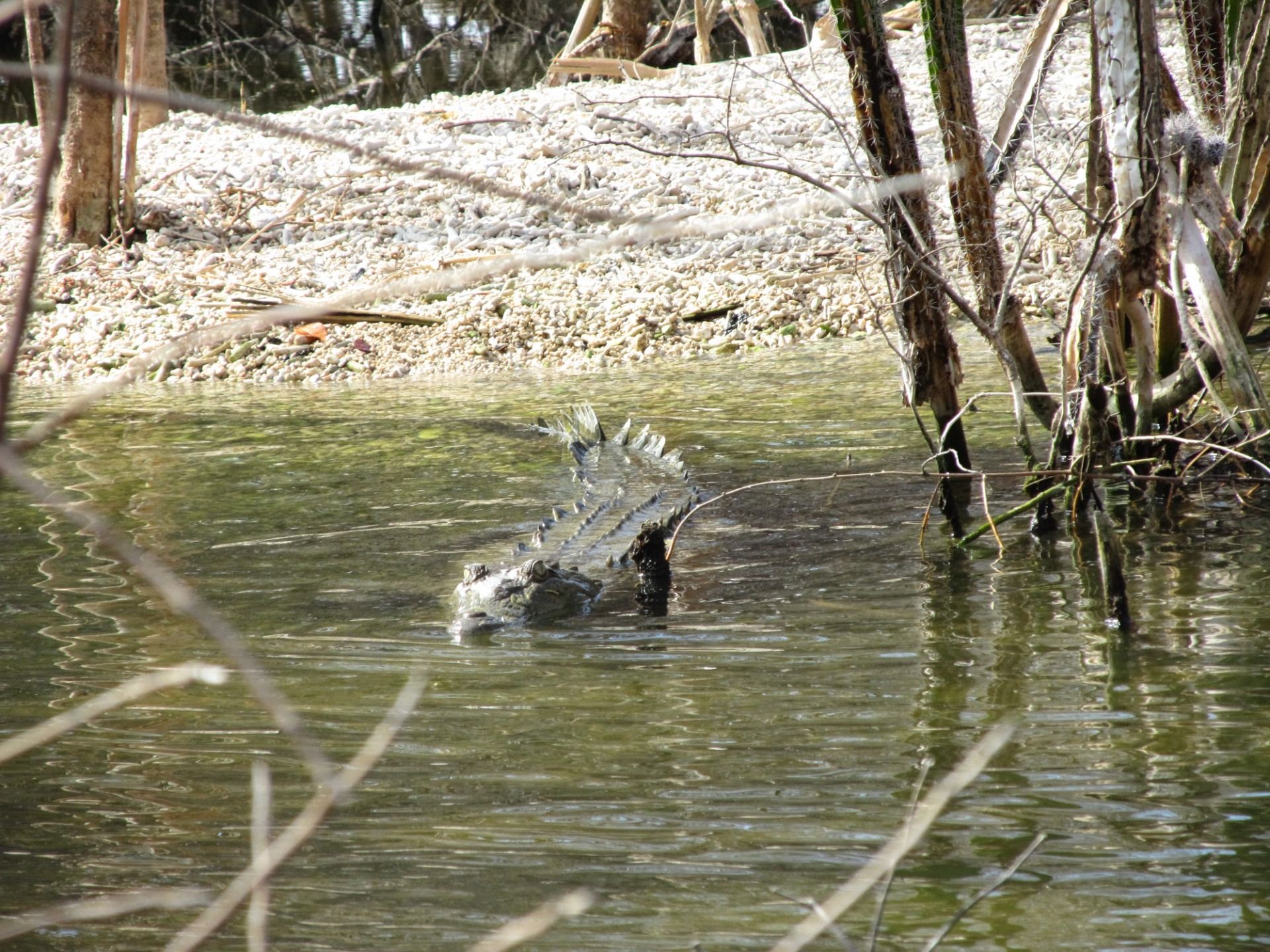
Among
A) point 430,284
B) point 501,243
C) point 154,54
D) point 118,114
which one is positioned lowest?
point 430,284

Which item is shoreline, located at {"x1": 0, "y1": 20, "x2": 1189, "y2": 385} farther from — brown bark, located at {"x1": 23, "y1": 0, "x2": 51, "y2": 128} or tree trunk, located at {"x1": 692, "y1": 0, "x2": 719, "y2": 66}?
brown bark, located at {"x1": 23, "y1": 0, "x2": 51, "y2": 128}

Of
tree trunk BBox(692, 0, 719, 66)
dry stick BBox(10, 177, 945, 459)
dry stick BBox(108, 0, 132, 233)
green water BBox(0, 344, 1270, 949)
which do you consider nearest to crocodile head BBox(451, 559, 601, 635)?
green water BBox(0, 344, 1270, 949)

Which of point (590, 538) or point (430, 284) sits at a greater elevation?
point (430, 284)

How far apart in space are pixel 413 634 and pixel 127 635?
88cm

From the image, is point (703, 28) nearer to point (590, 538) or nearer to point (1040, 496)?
point (590, 538)

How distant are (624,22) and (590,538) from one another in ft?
45.0

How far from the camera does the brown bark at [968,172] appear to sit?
4.14m

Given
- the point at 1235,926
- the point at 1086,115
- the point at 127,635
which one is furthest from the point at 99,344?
the point at 1235,926

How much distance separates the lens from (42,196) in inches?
26.0

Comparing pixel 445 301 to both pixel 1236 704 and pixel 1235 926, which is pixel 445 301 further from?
Answer: pixel 1235 926

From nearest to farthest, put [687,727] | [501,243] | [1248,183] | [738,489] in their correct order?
[687,727] < [738,489] < [1248,183] < [501,243]

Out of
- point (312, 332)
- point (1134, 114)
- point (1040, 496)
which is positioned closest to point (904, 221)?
point (1134, 114)

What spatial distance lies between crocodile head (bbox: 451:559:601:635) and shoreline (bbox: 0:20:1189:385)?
3517mm

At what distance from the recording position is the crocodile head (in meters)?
3.99
